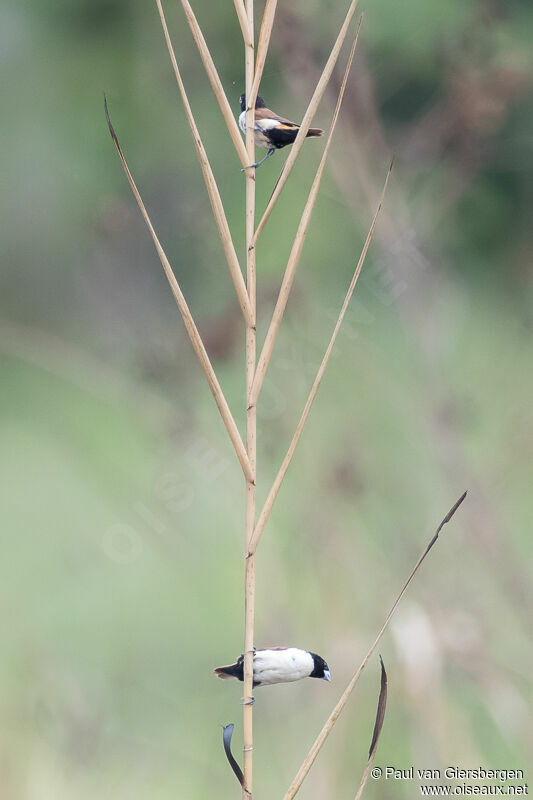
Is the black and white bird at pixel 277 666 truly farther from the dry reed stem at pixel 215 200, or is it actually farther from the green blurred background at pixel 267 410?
the green blurred background at pixel 267 410

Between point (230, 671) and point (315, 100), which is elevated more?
point (315, 100)

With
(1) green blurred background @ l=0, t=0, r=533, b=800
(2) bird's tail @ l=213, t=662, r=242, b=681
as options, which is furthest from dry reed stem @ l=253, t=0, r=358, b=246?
(1) green blurred background @ l=0, t=0, r=533, b=800

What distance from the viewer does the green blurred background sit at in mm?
580

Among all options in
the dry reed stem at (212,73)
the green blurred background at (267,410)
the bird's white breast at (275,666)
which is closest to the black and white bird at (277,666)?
the bird's white breast at (275,666)

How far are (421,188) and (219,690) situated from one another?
492 millimetres

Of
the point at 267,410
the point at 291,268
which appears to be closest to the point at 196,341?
the point at 291,268

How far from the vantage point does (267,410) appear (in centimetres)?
64

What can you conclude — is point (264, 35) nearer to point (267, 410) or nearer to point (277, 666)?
point (277, 666)

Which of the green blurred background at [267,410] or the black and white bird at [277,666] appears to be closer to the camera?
the black and white bird at [277,666]

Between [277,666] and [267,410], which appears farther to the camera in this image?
[267,410]

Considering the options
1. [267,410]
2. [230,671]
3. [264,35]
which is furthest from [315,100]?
[267,410]

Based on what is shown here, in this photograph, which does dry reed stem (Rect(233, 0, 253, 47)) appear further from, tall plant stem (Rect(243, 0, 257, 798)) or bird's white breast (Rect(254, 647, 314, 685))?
bird's white breast (Rect(254, 647, 314, 685))

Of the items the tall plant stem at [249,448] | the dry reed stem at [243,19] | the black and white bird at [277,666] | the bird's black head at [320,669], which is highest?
the dry reed stem at [243,19]

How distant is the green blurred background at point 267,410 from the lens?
58cm
